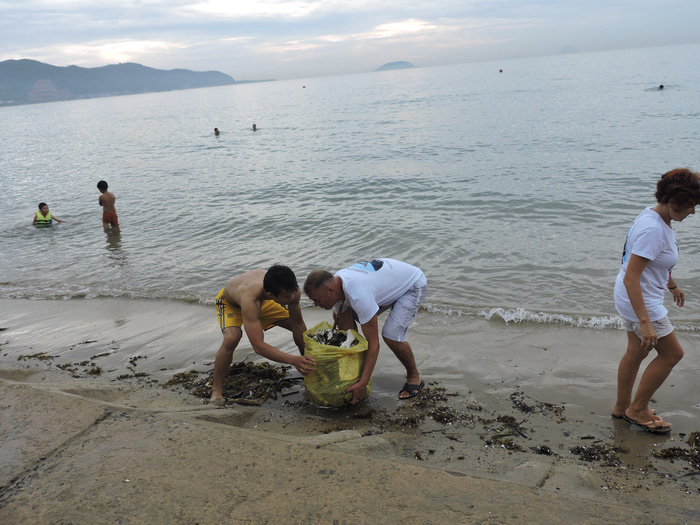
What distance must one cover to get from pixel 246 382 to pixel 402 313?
1539 mm

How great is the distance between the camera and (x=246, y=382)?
14.8ft

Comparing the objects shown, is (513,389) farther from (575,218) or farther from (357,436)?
(575,218)

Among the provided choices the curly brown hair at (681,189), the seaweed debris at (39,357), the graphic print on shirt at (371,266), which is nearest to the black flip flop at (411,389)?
the graphic print on shirt at (371,266)

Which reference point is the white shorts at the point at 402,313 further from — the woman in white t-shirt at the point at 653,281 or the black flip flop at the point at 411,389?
the woman in white t-shirt at the point at 653,281

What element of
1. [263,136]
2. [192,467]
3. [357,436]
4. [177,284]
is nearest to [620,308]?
[357,436]

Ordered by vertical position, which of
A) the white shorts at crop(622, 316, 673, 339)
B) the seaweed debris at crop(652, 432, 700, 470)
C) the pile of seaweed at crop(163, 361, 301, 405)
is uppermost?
the white shorts at crop(622, 316, 673, 339)

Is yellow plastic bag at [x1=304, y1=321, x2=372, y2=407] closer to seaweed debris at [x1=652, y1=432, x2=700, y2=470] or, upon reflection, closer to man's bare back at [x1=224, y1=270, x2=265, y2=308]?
man's bare back at [x1=224, y1=270, x2=265, y2=308]

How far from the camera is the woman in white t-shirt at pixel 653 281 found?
9.95ft

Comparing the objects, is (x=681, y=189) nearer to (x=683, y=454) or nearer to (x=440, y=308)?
(x=683, y=454)

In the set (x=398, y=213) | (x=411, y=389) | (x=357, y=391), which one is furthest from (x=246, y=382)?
(x=398, y=213)

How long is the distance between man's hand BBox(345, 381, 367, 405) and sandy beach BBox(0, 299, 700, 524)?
13 centimetres

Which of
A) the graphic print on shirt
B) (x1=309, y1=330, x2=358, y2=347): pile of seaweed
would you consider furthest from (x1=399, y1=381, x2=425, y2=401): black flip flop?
the graphic print on shirt

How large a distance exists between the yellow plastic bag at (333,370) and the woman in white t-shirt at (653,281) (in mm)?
1875

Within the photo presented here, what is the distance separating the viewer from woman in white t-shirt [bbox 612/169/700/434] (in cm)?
303
